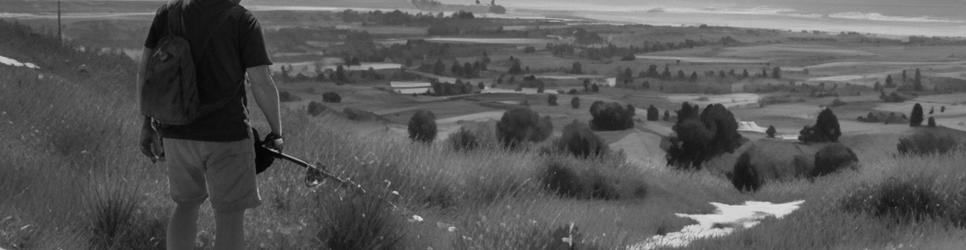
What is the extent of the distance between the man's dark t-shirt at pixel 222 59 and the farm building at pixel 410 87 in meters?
52.2

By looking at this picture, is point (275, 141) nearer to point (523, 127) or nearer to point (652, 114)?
point (523, 127)

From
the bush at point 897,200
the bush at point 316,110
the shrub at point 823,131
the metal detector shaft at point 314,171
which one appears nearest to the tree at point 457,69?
the shrub at point 823,131

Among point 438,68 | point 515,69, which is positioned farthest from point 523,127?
point 438,68

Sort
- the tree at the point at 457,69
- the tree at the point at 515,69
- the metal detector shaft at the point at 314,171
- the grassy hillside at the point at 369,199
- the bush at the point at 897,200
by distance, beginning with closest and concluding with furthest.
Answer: the metal detector shaft at the point at 314,171
the grassy hillside at the point at 369,199
the bush at the point at 897,200
the tree at the point at 515,69
the tree at the point at 457,69

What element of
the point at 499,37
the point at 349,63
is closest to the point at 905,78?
the point at 349,63

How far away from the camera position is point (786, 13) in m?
120

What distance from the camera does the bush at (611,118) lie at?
138 feet

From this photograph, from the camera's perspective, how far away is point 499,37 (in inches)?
3743

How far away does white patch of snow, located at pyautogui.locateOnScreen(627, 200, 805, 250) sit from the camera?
8516 mm

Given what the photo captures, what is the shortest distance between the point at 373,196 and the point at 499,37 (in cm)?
8887

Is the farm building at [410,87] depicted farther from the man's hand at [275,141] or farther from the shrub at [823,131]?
the man's hand at [275,141]

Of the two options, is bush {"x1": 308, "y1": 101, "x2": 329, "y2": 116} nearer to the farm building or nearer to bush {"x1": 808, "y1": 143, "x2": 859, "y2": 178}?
bush {"x1": 808, "y1": 143, "x2": 859, "y2": 178}

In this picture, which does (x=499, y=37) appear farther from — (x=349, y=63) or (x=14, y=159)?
(x=14, y=159)

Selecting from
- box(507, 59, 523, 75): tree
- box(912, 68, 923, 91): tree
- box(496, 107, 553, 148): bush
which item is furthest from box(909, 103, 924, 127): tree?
box(507, 59, 523, 75): tree
